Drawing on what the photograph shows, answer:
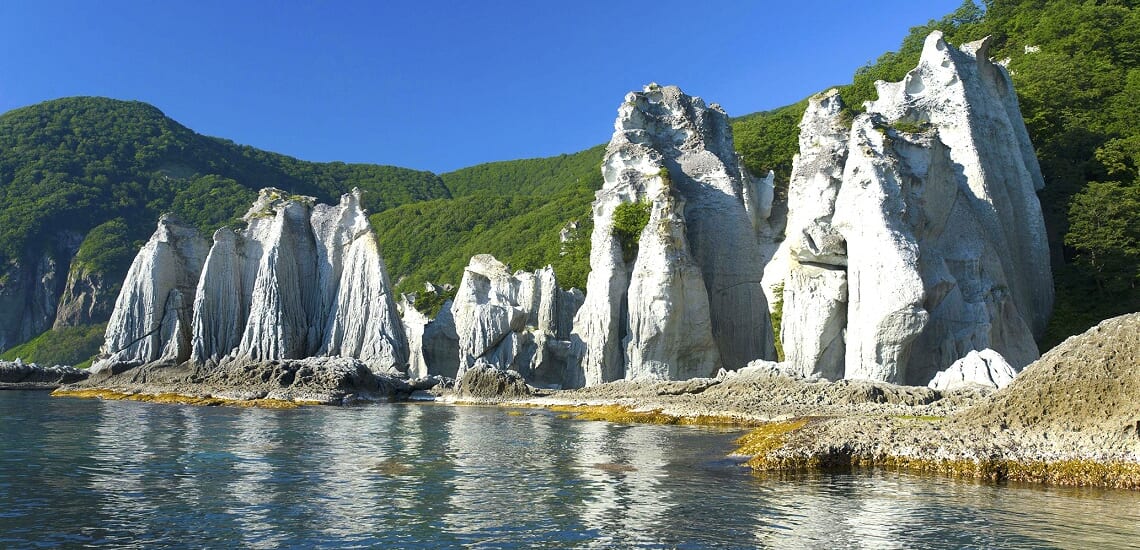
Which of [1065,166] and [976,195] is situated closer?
[976,195]

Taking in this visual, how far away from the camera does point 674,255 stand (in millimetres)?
32250

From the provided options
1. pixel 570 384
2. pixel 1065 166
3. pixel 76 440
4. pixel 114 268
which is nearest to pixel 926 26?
pixel 1065 166

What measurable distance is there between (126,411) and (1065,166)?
1548 inches

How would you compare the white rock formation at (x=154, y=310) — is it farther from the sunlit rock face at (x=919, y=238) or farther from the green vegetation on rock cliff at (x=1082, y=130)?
the green vegetation on rock cliff at (x=1082, y=130)

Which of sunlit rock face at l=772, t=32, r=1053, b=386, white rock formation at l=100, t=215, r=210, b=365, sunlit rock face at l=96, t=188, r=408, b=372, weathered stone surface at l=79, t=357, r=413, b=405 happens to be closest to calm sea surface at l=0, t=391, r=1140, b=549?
sunlit rock face at l=772, t=32, r=1053, b=386

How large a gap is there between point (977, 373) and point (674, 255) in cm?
1251

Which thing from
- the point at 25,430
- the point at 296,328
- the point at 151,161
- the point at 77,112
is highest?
the point at 77,112

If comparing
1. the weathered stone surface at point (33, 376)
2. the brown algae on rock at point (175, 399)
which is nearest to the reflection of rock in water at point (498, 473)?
the brown algae on rock at point (175, 399)

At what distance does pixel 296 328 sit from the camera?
4131 centimetres

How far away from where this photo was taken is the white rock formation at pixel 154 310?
1709 inches

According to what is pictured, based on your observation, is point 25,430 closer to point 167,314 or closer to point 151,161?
point 167,314

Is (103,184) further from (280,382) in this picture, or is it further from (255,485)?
(255,485)

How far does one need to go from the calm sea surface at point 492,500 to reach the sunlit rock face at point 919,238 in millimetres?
10119

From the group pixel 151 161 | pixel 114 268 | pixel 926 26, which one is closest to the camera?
pixel 926 26
